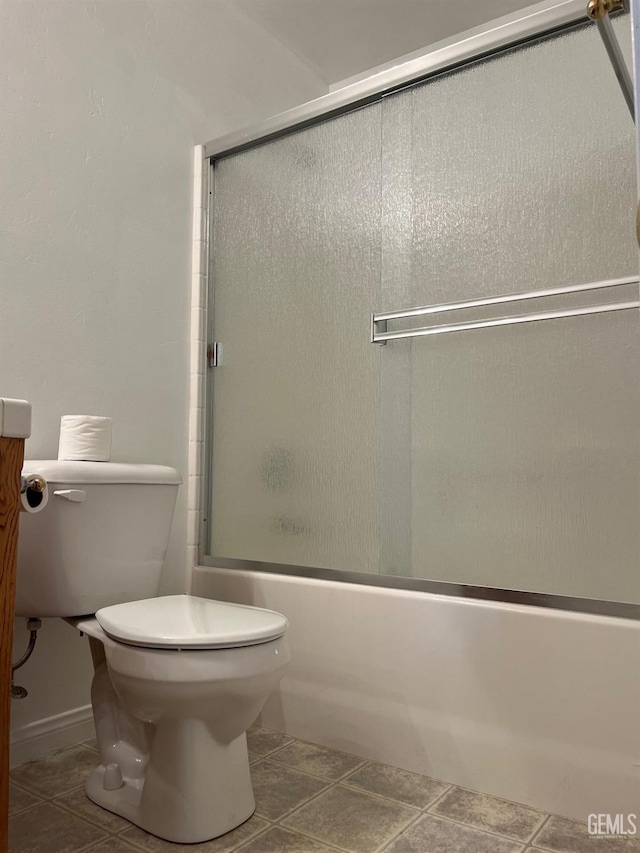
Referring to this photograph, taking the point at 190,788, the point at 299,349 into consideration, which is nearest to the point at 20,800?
the point at 190,788

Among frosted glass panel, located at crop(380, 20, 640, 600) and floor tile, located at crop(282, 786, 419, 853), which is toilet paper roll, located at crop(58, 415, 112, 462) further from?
floor tile, located at crop(282, 786, 419, 853)

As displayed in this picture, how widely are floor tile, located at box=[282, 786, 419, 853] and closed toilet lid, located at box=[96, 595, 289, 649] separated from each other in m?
0.40

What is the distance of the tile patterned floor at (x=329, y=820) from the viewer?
132 centimetres

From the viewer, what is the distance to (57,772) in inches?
64.1

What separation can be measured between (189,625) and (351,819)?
20.8 inches

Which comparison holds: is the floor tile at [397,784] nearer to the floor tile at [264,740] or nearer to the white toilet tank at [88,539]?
the floor tile at [264,740]

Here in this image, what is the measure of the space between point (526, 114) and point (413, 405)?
728mm

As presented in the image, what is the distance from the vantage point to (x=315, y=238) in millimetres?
1982

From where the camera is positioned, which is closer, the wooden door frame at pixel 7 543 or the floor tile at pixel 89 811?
the wooden door frame at pixel 7 543

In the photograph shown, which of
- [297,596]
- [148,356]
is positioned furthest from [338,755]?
[148,356]

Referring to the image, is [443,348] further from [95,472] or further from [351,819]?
[351,819]

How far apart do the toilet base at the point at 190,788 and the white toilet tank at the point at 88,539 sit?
0.38 m

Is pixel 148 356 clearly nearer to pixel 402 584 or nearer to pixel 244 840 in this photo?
pixel 402 584

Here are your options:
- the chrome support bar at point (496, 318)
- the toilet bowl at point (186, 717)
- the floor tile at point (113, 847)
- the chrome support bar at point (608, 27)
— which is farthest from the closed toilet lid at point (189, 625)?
the chrome support bar at point (608, 27)
